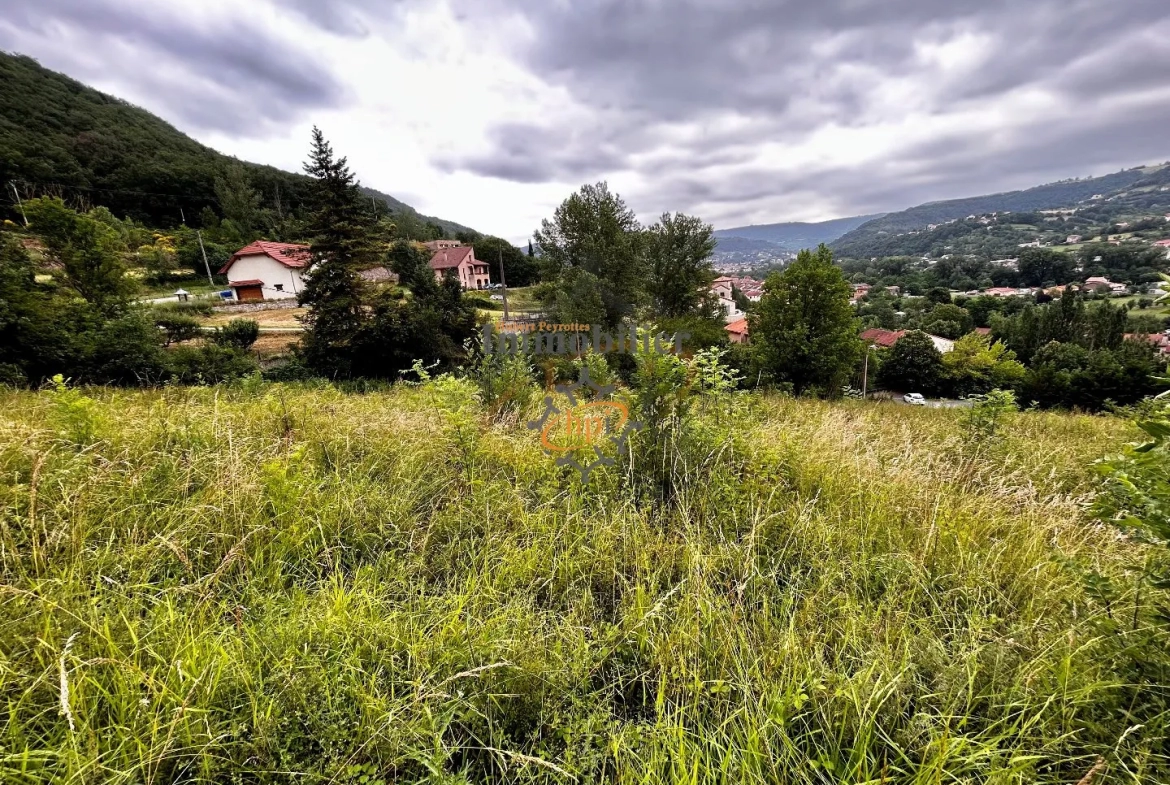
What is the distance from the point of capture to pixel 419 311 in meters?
16.8

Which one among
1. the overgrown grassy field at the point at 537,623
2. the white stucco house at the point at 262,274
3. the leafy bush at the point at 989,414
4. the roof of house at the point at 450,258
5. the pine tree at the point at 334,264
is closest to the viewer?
the overgrown grassy field at the point at 537,623

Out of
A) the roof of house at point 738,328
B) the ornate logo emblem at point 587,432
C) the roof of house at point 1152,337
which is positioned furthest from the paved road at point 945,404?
the roof of house at point 1152,337

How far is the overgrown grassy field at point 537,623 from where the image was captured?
0.85 metres

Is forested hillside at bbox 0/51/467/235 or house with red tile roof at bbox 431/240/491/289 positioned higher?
forested hillside at bbox 0/51/467/235

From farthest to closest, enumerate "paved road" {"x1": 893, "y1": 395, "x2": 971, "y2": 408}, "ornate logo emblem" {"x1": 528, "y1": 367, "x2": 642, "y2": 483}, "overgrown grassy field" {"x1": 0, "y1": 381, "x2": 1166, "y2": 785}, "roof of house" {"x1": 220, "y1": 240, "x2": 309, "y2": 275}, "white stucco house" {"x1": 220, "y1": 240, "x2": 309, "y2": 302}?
"white stucco house" {"x1": 220, "y1": 240, "x2": 309, "y2": 302} → "roof of house" {"x1": 220, "y1": 240, "x2": 309, "y2": 275} → "paved road" {"x1": 893, "y1": 395, "x2": 971, "y2": 408} → "ornate logo emblem" {"x1": 528, "y1": 367, "x2": 642, "y2": 483} → "overgrown grassy field" {"x1": 0, "y1": 381, "x2": 1166, "y2": 785}

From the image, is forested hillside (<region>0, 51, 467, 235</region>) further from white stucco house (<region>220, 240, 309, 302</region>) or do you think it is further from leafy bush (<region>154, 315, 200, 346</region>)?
leafy bush (<region>154, 315, 200, 346</region>)

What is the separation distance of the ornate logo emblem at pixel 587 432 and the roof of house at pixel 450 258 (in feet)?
139

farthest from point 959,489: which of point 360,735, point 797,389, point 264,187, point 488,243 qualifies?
point 264,187

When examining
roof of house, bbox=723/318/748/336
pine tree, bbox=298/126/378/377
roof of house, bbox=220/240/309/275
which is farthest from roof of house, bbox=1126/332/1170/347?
roof of house, bbox=220/240/309/275

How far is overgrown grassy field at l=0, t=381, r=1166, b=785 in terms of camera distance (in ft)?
2.80

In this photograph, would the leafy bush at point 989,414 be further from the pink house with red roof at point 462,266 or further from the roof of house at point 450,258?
the roof of house at point 450,258

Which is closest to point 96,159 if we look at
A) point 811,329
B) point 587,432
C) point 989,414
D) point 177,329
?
point 177,329

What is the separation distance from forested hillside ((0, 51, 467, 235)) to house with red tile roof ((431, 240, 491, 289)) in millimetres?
15529

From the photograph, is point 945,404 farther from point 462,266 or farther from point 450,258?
point 450,258
